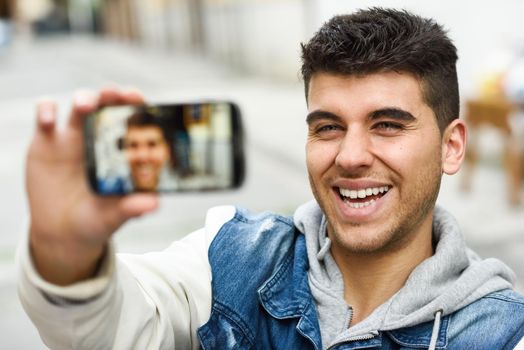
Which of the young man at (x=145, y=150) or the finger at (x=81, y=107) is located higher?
the finger at (x=81, y=107)

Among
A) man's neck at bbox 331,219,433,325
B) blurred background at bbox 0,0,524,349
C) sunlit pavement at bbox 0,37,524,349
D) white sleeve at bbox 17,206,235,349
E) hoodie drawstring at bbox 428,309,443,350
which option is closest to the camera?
white sleeve at bbox 17,206,235,349

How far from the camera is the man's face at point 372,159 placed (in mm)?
1878

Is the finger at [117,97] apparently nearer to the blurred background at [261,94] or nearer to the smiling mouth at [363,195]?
the blurred background at [261,94]

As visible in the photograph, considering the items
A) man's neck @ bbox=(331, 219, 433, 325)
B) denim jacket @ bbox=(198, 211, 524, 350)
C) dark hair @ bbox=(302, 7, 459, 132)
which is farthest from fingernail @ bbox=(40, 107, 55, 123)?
man's neck @ bbox=(331, 219, 433, 325)

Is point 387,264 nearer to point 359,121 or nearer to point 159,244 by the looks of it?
point 359,121

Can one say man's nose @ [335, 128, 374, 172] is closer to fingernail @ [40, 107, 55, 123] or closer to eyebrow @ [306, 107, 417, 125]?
eyebrow @ [306, 107, 417, 125]

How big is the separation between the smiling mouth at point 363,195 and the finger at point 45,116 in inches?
34.6

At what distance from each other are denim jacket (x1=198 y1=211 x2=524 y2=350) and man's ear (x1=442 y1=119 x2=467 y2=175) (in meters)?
0.38

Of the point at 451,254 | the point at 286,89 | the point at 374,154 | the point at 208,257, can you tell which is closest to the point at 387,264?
the point at 451,254

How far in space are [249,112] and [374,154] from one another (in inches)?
394

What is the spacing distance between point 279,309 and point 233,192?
0.34 metres

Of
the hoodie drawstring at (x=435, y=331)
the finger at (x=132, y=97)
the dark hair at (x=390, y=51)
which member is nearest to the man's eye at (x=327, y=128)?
the dark hair at (x=390, y=51)

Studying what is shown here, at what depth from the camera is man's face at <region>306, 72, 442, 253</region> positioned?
73.9 inches

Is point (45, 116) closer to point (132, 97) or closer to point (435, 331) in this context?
point (132, 97)
